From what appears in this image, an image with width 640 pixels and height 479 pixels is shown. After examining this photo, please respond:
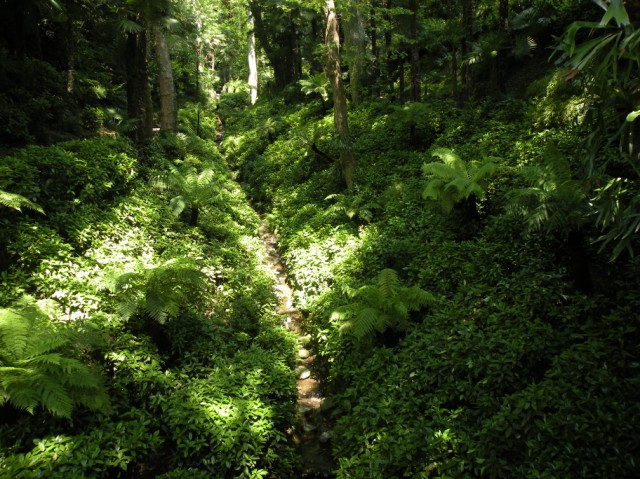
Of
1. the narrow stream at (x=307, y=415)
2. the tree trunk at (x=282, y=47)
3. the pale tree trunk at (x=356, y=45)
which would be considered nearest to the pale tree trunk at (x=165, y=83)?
the pale tree trunk at (x=356, y=45)

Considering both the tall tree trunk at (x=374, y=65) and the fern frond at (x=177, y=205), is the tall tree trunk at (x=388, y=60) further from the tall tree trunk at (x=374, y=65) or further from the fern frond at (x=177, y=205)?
the fern frond at (x=177, y=205)

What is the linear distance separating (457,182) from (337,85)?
5.18m

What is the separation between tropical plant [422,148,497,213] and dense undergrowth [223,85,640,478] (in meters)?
0.04

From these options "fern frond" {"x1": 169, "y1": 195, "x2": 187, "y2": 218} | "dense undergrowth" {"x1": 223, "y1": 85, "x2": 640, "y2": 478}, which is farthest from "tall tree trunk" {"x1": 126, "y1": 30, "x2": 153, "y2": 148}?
"dense undergrowth" {"x1": 223, "y1": 85, "x2": 640, "y2": 478}

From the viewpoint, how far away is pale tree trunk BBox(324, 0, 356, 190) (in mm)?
10000

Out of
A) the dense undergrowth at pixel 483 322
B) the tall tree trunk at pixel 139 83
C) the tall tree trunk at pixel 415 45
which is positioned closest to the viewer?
the dense undergrowth at pixel 483 322

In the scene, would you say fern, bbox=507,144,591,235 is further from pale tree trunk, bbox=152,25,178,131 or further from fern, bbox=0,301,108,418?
pale tree trunk, bbox=152,25,178,131

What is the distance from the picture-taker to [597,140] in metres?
3.51

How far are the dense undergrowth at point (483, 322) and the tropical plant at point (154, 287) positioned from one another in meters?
2.22

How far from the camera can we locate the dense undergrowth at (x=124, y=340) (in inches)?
155

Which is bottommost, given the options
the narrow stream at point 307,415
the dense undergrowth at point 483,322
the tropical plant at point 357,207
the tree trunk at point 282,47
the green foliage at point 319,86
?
the narrow stream at point 307,415

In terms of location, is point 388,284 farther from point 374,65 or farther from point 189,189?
point 374,65

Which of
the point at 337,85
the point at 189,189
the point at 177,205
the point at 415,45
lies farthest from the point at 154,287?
the point at 415,45

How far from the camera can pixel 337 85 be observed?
10352 millimetres
